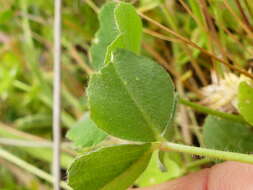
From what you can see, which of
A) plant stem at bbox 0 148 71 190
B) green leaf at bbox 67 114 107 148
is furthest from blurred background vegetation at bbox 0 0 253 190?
green leaf at bbox 67 114 107 148

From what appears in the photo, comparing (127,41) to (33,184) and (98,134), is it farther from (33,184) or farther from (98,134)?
(33,184)

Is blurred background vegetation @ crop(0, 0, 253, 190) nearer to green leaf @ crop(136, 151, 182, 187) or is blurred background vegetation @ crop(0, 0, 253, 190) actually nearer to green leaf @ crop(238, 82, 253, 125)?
green leaf @ crop(136, 151, 182, 187)

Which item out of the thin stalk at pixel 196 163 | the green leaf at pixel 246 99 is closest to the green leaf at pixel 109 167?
the green leaf at pixel 246 99

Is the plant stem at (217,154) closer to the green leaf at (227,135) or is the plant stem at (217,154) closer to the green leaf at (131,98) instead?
the green leaf at (131,98)

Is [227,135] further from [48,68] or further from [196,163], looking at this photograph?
[48,68]

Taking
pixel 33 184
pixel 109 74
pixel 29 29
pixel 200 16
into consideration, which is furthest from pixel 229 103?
pixel 29 29

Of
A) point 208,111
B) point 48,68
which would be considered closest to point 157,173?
point 208,111
